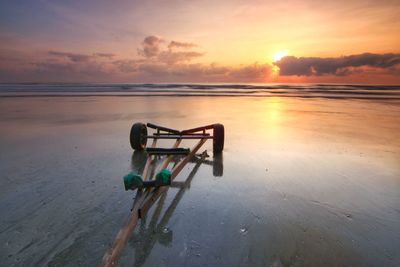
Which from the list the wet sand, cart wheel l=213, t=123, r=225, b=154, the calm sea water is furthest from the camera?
the calm sea water

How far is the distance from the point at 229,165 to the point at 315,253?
3.31m

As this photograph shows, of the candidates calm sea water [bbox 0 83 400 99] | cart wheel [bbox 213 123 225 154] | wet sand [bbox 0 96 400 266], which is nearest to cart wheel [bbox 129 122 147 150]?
wet sand [bbox 0 96 400 266]

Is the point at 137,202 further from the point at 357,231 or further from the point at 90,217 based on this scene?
the point at 357,231

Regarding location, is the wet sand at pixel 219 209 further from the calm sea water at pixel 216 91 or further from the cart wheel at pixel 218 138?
the calm sea water at pixel 216 91

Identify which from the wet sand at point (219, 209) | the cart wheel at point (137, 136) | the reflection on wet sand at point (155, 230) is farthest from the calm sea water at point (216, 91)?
the reflection on wet sand at point (155, 230)

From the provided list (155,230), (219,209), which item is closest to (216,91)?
(219,209)

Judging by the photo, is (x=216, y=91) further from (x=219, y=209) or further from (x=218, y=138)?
(x=219, y=209)

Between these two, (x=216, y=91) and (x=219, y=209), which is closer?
(x=219, y=209)

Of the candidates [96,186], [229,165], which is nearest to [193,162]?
[229,165]

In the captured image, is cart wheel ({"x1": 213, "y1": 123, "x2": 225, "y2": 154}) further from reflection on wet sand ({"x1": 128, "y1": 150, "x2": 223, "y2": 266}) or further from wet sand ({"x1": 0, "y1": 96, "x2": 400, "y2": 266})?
reflection on wet sand ({"x1": 128, "y1": 150, "x2": 223, "y2": 266})

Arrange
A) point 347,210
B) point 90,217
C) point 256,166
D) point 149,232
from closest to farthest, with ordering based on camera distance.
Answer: point 149,232
point 90,217
point 347,210
point 256,166

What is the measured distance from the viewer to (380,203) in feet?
14.1

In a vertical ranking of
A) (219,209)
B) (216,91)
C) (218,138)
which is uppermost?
(218,138)

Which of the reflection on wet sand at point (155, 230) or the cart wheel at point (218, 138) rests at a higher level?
the cart wheel at point (218, 138)
